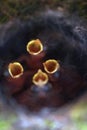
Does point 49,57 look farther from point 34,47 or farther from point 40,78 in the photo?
point 40,78

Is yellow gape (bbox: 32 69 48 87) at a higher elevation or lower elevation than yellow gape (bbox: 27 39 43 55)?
lower

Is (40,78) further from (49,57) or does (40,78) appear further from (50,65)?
(49,57)

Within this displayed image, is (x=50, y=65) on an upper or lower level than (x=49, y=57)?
lower

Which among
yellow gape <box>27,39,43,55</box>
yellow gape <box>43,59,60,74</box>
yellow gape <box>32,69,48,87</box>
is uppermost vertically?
yellow gape <box>27,39,43,55</box>

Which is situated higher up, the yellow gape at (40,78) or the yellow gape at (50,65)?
the yellow gape at (50,65)

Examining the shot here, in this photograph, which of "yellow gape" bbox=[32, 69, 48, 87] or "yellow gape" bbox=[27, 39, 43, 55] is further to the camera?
"yellow gape" bbox=[27, 39, 43, 55]

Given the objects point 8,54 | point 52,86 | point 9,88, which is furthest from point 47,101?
point 8,54

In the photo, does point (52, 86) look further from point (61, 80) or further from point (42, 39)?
point (42, 39)

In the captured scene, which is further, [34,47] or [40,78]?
[34,47]

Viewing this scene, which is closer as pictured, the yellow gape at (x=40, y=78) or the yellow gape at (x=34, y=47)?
the yellow gape at (x=40, y=78)

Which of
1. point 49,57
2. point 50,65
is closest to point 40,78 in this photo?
point 50,65

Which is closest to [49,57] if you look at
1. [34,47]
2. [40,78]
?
[34,47]
